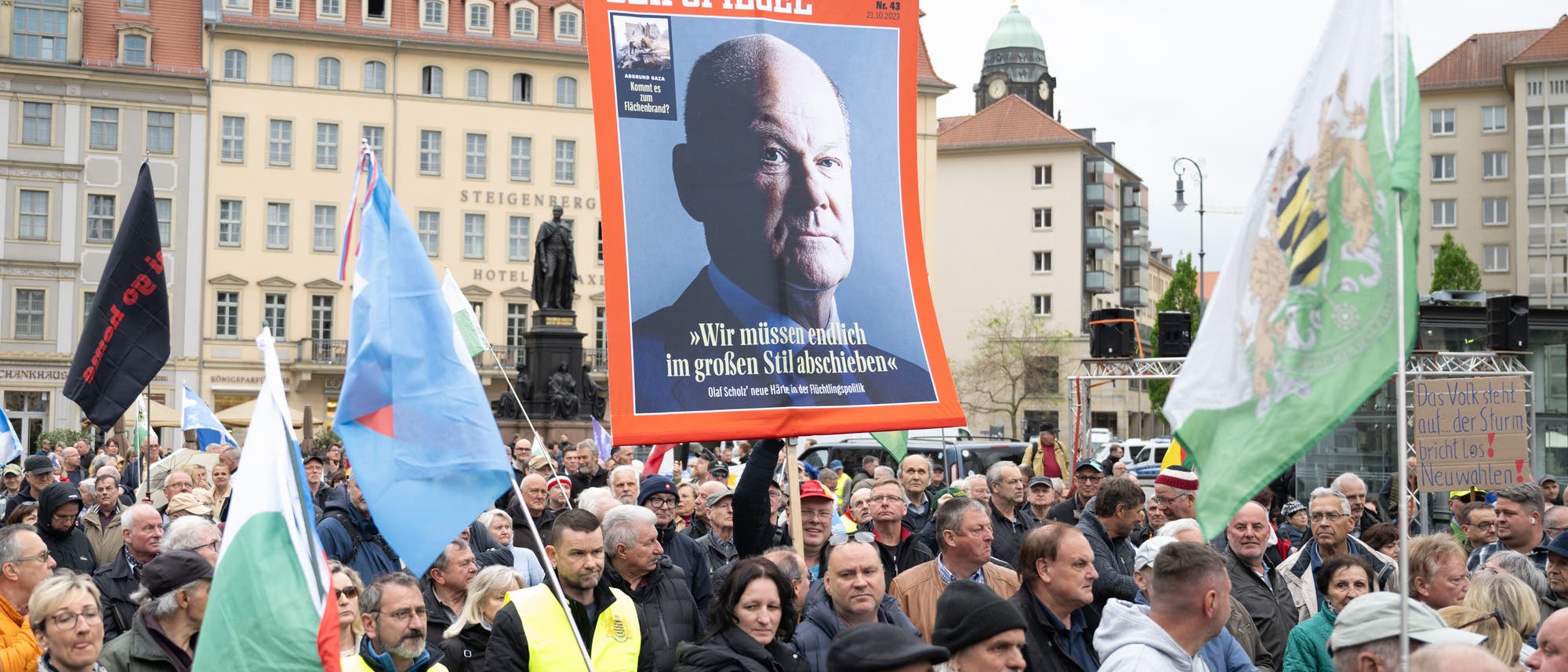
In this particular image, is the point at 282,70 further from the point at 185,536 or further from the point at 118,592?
the point at 185,536

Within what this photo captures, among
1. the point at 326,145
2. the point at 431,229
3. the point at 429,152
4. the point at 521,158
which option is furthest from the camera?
the point at 521,158

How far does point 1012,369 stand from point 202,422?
53186mm

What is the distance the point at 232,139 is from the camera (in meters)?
54.7

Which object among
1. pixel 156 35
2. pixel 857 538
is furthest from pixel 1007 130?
pixel 857 538

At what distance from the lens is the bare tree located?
6962cm

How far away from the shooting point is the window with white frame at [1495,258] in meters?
73.4

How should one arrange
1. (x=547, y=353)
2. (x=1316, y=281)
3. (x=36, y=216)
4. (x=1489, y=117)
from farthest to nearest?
(x=1489, y=117), (x=36, y=216), (x=547, y=353), (x=1316, y=281)

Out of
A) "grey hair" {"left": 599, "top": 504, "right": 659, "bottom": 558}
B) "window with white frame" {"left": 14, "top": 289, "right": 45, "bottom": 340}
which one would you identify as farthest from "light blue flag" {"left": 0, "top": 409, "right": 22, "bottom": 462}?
"window with white frame" {"left": 14, "top": 289, "right": 45, "bottom": 340}

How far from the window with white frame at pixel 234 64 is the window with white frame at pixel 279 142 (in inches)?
72.5

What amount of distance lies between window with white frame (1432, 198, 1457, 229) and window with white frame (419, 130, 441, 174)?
46233mm

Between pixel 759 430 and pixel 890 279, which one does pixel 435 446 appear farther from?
pixel 890 279

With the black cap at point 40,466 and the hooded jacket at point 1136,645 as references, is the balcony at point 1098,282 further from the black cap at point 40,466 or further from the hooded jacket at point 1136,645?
the hooded jacket at point 1136,645

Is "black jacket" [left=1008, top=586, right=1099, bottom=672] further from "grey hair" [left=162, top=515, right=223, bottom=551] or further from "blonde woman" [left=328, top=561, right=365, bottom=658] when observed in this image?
"grey hair" [left=162, top=515, right=223, bottom=551]

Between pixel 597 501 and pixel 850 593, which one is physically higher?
pixel 597 501
